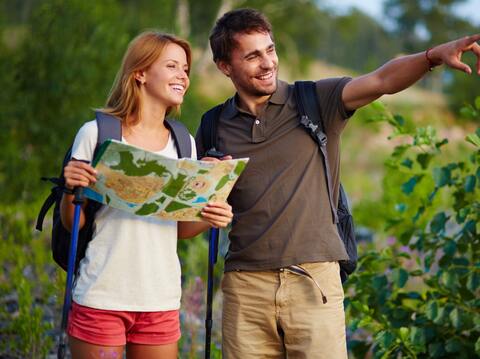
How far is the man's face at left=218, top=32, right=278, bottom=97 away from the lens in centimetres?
348

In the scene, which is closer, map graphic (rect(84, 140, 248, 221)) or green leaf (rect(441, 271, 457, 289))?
map graphic (rect(84, 140, 248, 221))

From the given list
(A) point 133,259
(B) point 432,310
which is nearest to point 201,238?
(B) point 432,310

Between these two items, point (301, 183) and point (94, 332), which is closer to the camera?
point (94, 332)

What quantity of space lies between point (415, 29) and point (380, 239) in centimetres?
6592

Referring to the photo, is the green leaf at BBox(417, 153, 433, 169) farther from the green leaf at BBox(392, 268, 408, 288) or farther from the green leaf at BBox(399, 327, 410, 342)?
the green leaf at BBox(399, 327, 410, 342)

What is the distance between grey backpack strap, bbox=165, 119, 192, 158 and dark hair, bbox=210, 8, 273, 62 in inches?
15.8

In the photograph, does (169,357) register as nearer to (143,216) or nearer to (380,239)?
(143,216)

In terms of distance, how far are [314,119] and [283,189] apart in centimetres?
32

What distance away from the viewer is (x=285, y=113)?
3514 millimetres

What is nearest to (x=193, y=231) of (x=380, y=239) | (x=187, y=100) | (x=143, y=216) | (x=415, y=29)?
(x=143, y=216)

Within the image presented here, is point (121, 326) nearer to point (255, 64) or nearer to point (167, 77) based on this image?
point (167, 77)

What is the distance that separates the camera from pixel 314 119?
3.46 metres

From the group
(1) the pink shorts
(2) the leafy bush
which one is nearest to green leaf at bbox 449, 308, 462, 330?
(2) the leafy bush

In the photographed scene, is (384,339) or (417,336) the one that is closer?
(384,339)
